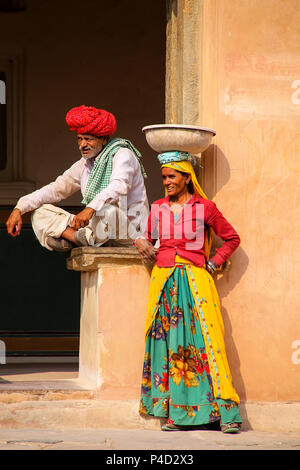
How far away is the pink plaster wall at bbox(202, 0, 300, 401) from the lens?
249 inches

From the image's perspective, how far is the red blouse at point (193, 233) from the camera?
20.0ft

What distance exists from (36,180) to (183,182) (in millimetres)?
3547

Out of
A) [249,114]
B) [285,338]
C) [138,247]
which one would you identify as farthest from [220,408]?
[249,114]

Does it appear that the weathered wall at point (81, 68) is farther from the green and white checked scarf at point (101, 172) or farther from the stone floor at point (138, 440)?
the stone floor at point (138, 440)

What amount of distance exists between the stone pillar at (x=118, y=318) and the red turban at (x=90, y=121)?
0.78 m

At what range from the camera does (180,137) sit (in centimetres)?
609

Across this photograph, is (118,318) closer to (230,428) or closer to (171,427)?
(171,427)

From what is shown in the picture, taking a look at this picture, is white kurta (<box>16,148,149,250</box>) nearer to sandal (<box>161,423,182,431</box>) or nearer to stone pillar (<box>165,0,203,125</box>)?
stone pillar (<box>165,0,203,125</box>)

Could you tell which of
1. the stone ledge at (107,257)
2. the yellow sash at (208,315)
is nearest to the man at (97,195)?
the stone ledge at (107,257)

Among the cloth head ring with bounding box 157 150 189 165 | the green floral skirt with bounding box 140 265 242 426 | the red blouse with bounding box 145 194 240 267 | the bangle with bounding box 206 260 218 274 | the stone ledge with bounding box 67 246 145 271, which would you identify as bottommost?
the green floral skirt with bounding box 140 265 242 426

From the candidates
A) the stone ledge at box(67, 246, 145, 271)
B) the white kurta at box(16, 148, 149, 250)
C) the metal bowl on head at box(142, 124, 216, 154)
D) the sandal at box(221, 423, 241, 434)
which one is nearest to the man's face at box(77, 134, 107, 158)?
the white kurta at box(16, 148, 149, 250)

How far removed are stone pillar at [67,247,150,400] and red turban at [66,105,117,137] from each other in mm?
775

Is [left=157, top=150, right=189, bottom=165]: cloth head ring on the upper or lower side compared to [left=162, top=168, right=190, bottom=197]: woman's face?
upper

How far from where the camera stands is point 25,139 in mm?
9508
